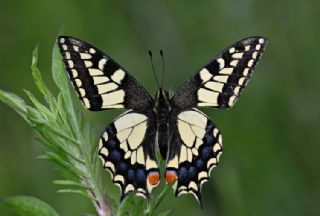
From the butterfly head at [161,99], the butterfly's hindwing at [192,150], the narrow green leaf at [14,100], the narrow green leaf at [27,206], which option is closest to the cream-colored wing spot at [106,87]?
the butterfly head at [161,99]

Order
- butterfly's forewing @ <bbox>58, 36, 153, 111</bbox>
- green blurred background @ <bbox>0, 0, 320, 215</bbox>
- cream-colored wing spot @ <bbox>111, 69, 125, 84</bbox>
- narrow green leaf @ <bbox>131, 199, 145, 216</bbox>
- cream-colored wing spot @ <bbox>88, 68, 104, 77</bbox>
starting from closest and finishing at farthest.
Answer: narrow green leaf @ <bbox>131, 199, 145, 216</bbox>, butterfly's forewing @ <bbox>58, 36, 153, 111</bbox>, cream-colored wing spot @ <bbox>88, 68, 104, 77</bbox>, cream-colored wing spot @ <bbox>111, 69, 125, 84</bbox>, green blurred background @ <bbox>0, 0, 320, 215</bbox>

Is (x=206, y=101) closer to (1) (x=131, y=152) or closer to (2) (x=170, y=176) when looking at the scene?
(1) (x=131, y=152)

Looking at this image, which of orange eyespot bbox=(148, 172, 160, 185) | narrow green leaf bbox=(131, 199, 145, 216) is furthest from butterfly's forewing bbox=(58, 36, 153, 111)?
narrow green leaf bbox=(131, 199, 145, 216)

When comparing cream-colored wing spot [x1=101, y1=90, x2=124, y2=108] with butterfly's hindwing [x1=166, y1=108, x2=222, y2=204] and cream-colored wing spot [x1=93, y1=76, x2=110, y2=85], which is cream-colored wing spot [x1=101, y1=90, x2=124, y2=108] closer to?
cream-colored wing spot [x1=93, y1=76, x2=110, y2=85]

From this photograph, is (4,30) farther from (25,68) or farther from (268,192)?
(268,192)

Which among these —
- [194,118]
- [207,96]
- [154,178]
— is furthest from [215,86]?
[154,178]

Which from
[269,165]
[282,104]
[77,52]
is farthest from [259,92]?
[77,52]

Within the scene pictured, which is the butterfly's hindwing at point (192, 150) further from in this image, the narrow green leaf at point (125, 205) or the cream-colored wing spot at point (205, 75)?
the narrow green leaf at point (125, 205)
